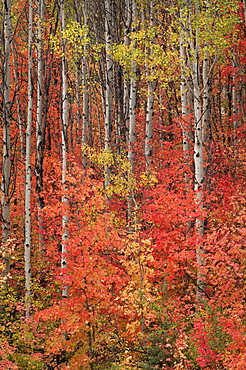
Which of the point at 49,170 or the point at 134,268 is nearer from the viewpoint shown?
the point at 134,268

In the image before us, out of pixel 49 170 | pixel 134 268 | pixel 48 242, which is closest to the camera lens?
pixel 134 268

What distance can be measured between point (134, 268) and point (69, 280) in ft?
5.58

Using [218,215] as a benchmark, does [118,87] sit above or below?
above

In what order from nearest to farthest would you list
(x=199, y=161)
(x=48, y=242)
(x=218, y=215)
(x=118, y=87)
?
(x=199, y=161) → (x=218, y=215) → (x=48, y=242) → (x=118, y=87)

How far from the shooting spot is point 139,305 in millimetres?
8875

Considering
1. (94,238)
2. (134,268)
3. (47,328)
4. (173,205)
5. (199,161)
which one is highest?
(199,161)

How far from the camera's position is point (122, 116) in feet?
60.9

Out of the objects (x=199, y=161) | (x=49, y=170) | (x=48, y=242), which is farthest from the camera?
(x=49, y=170)

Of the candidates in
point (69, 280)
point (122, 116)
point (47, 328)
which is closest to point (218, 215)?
point (69, 280)

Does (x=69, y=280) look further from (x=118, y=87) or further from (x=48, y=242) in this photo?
(x=118, y=87)

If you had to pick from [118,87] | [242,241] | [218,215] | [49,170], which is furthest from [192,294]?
[118,87]

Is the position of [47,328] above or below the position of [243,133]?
below

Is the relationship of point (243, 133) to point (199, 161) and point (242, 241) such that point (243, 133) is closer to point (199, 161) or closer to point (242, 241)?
point (199, 161)

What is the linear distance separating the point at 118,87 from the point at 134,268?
12.5 m
